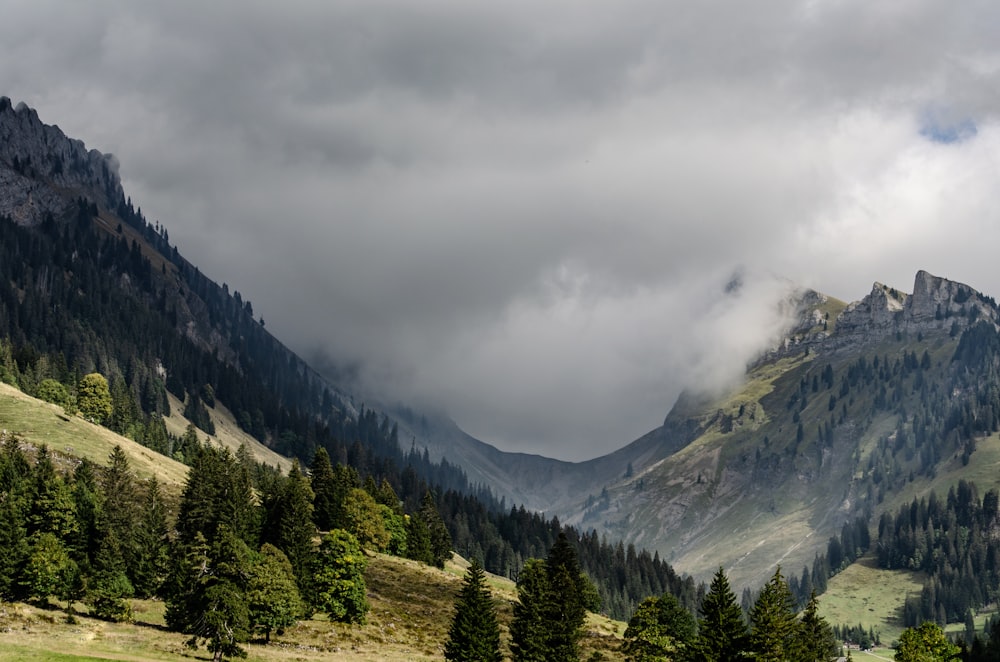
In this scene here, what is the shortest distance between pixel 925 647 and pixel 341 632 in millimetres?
72172

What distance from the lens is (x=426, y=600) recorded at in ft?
440

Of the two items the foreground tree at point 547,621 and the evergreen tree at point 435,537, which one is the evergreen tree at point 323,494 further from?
the foreground tree at point 547,621

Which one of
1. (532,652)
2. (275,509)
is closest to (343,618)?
(275,509)

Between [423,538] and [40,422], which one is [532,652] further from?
[40,422]

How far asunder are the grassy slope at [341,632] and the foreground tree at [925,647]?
35388 millimetres

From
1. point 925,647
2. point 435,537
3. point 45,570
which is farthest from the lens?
point 435,537

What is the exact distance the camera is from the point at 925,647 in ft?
375

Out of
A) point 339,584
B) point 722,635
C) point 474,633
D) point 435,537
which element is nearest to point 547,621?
point 474,633

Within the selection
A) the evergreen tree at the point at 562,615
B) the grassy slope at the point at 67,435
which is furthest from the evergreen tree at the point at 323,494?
the evergreen tree at the point at 562,615

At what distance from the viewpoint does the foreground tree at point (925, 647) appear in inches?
4451

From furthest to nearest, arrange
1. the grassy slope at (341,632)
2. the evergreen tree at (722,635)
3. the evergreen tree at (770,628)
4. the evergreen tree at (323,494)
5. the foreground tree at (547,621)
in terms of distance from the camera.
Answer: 1. the evergreen tree at (323,494)
2. the foreground tree at (547,621)
3. the evergreen tree at (722,635)
4. the evergreen tree at (770,628)
5. the grassy slope at (341,632)

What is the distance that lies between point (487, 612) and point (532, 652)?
6141 millimetres

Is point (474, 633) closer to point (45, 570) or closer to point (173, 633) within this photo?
point (173, 633)

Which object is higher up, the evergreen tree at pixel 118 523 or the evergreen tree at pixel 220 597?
the evergreen tree at pixel 118 523
